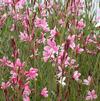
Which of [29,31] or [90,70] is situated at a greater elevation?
[29,31]

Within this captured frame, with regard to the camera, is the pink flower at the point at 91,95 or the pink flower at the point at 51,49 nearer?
the pink flower at the point at 51,49

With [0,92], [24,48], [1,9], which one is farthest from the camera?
[1,9]

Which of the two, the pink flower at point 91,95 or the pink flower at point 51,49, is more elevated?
the pink flower at point 51,49

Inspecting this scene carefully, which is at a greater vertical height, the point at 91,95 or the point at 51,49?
the point at 51,49

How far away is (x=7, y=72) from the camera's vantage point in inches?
89.3

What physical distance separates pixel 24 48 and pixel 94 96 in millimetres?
943

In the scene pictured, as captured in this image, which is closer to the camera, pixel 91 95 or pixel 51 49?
pixel 51 49

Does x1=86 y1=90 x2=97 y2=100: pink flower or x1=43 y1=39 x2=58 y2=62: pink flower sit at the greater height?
x1=43 y1=39 x2=58 y2=62: pink flower

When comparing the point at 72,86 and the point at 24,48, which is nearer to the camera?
the point at 72,86

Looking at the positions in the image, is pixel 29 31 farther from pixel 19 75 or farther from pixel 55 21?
pixel 55 21

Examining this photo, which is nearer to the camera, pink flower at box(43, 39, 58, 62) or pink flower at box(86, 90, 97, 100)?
pink flower at box(43, 39, 58, 62)

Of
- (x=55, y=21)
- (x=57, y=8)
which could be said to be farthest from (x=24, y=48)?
(x=57, y=8)

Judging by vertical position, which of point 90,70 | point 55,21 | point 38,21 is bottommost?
point 90,70

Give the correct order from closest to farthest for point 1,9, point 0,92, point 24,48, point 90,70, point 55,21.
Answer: point 0,92, point 90,70, point 24,48, point 55,21, point 1,9
